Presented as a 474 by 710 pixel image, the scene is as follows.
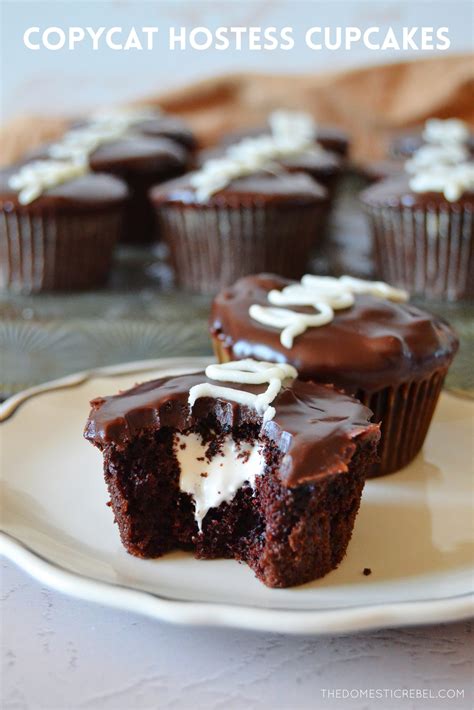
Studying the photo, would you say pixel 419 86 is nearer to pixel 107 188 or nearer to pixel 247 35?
pixel 247 35

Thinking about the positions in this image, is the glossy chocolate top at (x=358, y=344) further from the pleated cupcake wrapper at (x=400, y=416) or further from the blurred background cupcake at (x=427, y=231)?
the blurred background cupcake at (x=427, y=231)

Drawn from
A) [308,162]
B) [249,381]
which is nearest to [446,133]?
[308,162]

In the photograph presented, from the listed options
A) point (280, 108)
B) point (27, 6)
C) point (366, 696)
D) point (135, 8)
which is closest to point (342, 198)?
point (280, 108)

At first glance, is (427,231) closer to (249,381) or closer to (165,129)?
(249,381)

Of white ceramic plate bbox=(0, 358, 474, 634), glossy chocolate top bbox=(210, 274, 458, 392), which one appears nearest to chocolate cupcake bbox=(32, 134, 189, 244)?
white ceramic plate bbox=(0, 358, 474, 634)

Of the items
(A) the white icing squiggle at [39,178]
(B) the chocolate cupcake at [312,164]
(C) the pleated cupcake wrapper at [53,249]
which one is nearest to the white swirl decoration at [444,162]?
(B) the chocolate cupcake at [312,164]
